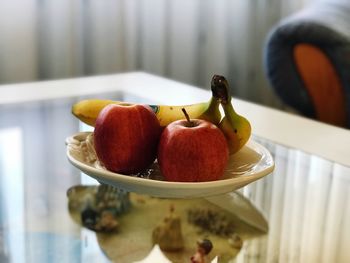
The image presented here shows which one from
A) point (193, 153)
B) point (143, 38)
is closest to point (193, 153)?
point (193, 153)

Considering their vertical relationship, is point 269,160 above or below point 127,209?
above

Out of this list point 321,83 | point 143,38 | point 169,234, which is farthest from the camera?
point 143,38

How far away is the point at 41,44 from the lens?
203 cm

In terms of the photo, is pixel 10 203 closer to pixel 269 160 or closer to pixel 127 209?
pixel 127 209

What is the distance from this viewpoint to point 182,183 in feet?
2.27

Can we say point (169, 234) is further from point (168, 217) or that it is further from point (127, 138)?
point (127, 138)

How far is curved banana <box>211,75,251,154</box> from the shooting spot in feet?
2.45

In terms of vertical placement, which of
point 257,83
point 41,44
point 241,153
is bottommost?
point 257,83

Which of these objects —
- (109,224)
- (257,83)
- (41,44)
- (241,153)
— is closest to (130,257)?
(109,224)

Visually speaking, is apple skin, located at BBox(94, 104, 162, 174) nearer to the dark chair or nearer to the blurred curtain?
the dark chair

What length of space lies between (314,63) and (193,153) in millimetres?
1141

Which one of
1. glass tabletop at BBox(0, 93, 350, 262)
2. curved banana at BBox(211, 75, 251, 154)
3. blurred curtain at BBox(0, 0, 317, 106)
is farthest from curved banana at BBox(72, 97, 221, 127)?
blurred curtain at BBox(0, 0, 317, 106)

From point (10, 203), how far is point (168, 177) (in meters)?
0.33

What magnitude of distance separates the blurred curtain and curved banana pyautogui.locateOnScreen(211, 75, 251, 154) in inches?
53.6
